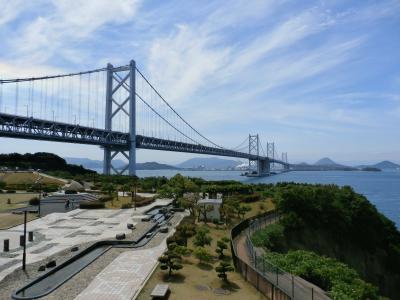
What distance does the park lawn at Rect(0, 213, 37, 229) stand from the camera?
28.5 meters

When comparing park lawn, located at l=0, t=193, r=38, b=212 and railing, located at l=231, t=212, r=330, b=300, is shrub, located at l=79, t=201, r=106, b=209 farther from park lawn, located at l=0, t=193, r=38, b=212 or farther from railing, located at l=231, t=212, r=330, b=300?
railing, located at l=231, t=212, r=330, b=300

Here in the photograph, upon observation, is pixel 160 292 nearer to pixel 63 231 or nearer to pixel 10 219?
pixel 63 231

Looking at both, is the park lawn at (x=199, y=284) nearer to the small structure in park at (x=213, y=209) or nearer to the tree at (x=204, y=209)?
the tree at (x=204, y=209)

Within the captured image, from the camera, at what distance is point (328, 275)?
17.9m

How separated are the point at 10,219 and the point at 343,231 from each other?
93.4 feet

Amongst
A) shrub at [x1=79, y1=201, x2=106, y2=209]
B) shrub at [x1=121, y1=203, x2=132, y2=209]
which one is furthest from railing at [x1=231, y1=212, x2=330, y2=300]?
shrub at [x1=79, y1=201, x2=106, y2=209]

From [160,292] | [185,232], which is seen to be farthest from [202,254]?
[160,292]

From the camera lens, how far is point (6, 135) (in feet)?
175

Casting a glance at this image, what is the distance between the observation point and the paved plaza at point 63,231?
65.1 ft

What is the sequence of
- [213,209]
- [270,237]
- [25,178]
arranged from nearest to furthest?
1. [270,237]
2. [213,209]
3. [25,178]

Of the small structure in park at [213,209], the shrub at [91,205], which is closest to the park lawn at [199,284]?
the small structure in park at [213,209]

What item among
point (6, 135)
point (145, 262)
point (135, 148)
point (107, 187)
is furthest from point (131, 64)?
point (145, 262)

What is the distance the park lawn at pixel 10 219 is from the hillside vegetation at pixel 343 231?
19199 mm

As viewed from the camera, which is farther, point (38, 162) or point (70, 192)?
point (38, 162)
